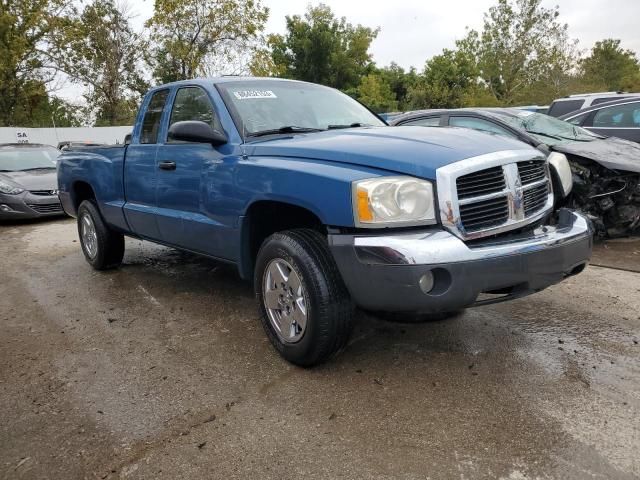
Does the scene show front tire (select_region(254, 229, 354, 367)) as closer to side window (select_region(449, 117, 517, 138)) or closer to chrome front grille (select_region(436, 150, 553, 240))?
chrome front grille (select_region(436, 150, 553, 240))

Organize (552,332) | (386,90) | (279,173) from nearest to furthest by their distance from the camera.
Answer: (279,173), (552,332), (386,90)

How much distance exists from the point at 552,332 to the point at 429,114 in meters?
4.38

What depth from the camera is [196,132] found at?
3410 millimetres

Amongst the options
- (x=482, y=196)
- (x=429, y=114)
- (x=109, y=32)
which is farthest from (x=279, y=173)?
(x=109, y=32)

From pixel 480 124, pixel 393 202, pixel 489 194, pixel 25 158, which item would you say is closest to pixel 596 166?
pixel 480 124

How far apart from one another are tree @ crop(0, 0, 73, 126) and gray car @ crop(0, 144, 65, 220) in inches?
623

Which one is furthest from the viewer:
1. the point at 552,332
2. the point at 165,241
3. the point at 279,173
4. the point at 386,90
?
the point at 386,90

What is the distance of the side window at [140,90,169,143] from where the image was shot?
445cm

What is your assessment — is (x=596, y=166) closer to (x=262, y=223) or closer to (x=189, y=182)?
(x=262, y=223)

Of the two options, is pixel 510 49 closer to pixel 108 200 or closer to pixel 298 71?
pixel 298 71

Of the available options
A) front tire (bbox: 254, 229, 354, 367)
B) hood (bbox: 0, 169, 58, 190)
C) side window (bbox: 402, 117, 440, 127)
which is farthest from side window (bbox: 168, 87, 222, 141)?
hood (bbox: 0, 169, 58, 190)

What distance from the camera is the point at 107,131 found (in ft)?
78.0

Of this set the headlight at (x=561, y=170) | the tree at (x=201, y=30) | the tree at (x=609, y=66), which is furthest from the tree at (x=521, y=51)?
the headlight at (x=561, y=170)

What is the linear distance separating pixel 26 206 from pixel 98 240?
4528 millimetres
